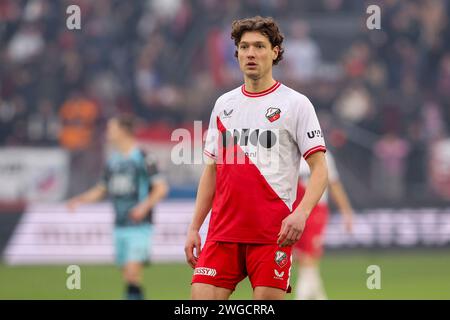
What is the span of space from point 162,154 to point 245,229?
12.7 m

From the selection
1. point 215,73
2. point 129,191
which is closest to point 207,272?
point 129,191

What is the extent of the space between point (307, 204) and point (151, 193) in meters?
6.55

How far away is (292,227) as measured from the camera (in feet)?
21.1

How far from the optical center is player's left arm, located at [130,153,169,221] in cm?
1271

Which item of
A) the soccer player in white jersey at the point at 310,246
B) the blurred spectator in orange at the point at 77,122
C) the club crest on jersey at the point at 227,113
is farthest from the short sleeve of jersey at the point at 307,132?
the blurred spectator in orange at the point at 77,122

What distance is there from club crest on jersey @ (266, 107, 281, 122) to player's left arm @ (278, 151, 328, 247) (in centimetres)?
35

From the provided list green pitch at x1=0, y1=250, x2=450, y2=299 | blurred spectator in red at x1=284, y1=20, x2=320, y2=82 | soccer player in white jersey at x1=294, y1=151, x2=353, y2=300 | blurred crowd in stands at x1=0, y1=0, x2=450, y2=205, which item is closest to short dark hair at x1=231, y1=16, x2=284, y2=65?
soccer player in white jersey at x1=294, y1=151, x2=353, y2=300

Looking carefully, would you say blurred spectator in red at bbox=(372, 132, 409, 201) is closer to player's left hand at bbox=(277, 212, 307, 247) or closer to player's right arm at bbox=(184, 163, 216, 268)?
player's right arm at bbox=(184, 163, 216, 268)

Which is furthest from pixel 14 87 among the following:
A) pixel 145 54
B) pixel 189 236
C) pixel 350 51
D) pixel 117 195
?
pixel 189 236

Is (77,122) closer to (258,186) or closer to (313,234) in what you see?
(313,234)

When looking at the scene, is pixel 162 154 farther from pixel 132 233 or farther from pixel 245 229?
pixel 245 229

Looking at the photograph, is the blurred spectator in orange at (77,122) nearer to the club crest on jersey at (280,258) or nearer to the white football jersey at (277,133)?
the white football jersey at (277,133)

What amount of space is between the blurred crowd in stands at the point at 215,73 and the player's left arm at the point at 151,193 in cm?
604

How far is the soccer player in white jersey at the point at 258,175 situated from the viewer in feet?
22.0
